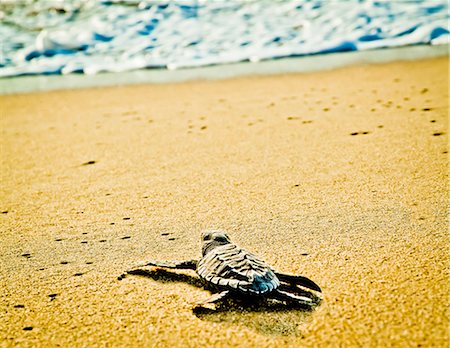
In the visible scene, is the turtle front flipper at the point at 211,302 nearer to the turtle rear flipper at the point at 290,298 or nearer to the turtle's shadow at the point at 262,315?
the turtle's shadow at the point at 262,315

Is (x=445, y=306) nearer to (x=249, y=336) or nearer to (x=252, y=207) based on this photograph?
(x=249, y=336)

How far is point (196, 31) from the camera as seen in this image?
32.4 ft

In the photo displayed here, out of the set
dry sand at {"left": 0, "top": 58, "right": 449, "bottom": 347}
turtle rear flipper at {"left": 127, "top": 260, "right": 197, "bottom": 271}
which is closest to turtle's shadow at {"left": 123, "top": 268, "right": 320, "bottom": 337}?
dry sand at {"left": 0, "top": 58, "right": 449, "bottom": 347}

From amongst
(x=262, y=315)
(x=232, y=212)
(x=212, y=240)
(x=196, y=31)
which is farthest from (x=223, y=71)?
(x=262, y=315)

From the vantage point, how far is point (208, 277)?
6.82ft

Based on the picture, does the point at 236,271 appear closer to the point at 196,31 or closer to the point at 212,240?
the point at 212,240

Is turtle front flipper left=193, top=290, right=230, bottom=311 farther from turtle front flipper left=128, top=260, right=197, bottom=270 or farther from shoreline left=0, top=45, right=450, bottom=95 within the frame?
shoreline left=0, top=45, right=450, bottom=95

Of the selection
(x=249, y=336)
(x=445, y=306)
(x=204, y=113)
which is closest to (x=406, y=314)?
(x=445, y=306)

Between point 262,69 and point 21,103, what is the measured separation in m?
2.92

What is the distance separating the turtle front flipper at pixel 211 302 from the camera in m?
1.95

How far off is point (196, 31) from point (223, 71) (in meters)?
2.70

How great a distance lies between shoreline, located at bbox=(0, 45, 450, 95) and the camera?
7.02 metres

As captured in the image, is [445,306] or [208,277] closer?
[445,306]

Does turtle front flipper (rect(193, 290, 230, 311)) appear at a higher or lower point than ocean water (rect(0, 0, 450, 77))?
higher
